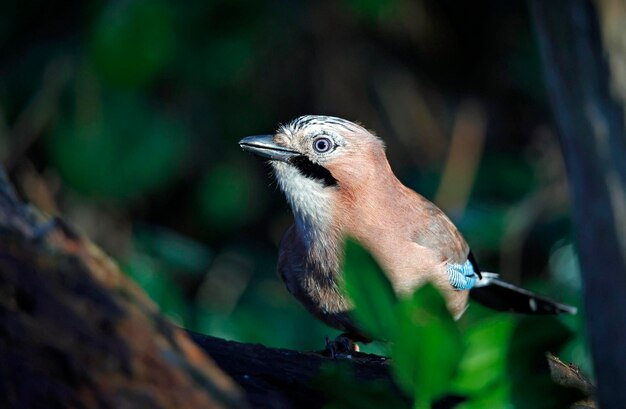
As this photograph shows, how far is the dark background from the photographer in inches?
209

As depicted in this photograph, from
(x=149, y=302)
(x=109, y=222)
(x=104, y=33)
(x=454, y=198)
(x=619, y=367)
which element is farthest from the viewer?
(x=109, y=222)

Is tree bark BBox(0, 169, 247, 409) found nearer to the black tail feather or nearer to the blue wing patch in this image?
the blue wing patch

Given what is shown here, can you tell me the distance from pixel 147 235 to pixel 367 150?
249 centimetres

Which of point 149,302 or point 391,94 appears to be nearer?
point 149,302

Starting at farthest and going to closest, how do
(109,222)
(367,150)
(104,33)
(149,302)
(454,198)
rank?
1. (109,222)
2. (454,198)
3. (104,33)
4. (367,150)
5. (149,302)

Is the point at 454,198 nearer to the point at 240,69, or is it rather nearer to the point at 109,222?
the point at 240,69

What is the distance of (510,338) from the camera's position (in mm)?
1851

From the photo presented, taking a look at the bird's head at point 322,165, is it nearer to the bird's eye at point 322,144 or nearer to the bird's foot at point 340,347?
the bird's eye at point 322,144

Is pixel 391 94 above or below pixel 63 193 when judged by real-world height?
above

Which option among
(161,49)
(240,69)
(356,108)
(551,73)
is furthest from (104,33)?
(551,73)

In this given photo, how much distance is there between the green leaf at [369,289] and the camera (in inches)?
71.6

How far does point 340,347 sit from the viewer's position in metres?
3.04

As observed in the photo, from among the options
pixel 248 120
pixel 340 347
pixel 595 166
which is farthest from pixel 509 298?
pixel 248 120

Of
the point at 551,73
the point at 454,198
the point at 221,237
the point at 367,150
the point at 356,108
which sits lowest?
the point at 551,73
